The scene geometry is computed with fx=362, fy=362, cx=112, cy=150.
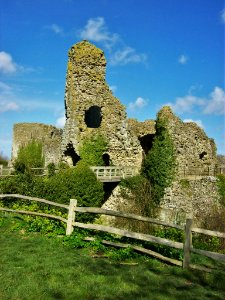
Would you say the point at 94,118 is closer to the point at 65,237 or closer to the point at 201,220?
the point at 201,220

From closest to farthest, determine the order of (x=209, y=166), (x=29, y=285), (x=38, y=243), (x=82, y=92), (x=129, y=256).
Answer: (x=29, y=285) → (x=129, y=256) → (x=38, y=243) → (x=209, y=166) → (x=82, y=92)

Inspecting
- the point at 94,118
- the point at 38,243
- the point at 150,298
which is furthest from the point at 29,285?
the point at 94,118

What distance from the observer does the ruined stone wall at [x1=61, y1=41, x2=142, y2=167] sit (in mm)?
28594

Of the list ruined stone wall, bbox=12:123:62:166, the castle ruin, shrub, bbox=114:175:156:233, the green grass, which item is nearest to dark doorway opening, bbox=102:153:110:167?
the castle ruin

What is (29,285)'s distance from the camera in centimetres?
725

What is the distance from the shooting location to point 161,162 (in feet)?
81.9

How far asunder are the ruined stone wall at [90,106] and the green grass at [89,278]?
1891 centimetres

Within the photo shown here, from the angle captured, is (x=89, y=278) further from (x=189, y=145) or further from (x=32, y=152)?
(x=32, y=152)

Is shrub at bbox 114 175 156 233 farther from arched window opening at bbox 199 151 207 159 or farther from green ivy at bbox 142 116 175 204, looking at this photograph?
arched window opening at bbox 199 151 207 159

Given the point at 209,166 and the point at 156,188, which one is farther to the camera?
the point at 209,166

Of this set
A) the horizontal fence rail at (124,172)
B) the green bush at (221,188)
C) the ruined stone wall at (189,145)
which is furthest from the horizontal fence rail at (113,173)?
the green bush at (221,188)

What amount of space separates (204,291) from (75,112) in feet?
75.0

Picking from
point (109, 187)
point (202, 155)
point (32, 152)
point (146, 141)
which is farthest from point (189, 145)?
point (32, 152)

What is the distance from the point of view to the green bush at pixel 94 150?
28219 millimetres
